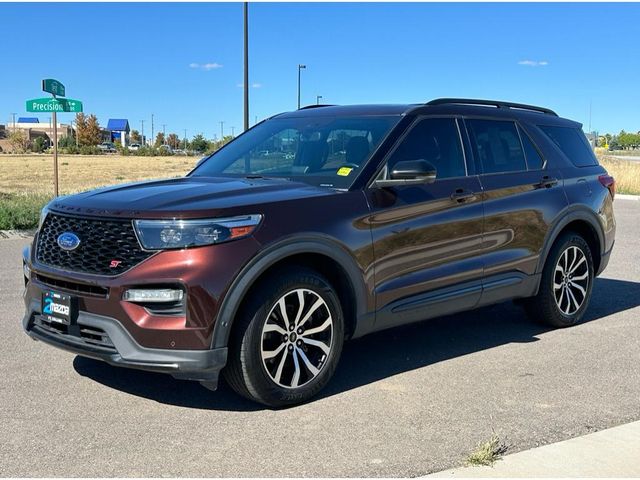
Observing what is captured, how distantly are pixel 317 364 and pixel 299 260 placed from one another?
65 centimetres

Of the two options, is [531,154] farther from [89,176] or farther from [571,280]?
[89,176]

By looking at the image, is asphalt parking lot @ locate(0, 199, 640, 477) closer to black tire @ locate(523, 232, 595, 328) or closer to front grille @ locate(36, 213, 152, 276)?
black tire @ locate(523, 232, 595, 328)

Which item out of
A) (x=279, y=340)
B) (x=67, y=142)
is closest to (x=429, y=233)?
(x=279, y=340)

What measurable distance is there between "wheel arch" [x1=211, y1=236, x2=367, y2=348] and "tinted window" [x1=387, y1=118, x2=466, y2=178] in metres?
0.95

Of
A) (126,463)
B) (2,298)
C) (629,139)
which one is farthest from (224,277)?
(629,139)

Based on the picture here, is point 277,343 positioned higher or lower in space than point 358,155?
lower

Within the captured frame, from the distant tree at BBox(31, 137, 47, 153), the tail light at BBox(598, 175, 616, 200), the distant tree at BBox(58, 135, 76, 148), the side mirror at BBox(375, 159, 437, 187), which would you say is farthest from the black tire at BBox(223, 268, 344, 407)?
the distant tree at BBox(31, 137, 47, 153)

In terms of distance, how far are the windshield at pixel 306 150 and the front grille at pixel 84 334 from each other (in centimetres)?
165

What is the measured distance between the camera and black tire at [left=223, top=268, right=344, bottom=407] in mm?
3941

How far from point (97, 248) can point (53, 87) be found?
1103cm

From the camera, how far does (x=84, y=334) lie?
3.96 meters

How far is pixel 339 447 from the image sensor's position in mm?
3623

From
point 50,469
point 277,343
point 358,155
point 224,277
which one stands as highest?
point 358,155

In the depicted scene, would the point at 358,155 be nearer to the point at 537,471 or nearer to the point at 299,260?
the point at 299,260
